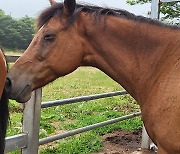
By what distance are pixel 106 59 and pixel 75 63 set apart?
270 millimetres

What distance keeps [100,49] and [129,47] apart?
25 centimetres

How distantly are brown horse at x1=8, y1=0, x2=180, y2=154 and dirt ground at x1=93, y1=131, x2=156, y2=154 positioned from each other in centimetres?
223

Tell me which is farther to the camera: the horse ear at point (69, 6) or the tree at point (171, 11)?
the tree at point (171, 11)

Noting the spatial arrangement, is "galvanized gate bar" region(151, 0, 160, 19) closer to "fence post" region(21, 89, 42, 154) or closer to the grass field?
the grass field

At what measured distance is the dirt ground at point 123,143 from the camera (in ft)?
16.0

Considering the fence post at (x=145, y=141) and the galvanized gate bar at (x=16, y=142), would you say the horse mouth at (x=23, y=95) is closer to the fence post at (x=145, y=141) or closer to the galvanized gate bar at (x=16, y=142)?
the galvanized gate bar at (x=16, y=142)

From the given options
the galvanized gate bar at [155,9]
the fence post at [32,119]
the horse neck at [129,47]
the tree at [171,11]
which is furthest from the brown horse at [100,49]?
the tree at [171,11]

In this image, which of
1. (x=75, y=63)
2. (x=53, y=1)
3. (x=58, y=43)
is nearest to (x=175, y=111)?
(x=75, y=63)

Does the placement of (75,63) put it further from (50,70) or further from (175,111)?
(175,111)

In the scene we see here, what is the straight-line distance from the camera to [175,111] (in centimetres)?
246

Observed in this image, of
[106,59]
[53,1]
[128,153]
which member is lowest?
[128,153]

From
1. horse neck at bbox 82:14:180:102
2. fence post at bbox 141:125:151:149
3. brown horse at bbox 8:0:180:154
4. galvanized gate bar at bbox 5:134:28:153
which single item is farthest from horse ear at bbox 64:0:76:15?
fence post at bbox 141:125:151:149

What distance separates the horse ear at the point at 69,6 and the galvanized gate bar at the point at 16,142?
1.26 metres

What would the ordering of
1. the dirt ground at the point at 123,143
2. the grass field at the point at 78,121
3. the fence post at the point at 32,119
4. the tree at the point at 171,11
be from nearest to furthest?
the fence post at the point at 32,119 < the grass field at the point at 78,121 < the dirt ground at the point at 123,143 < the tree at the point at 171,11
